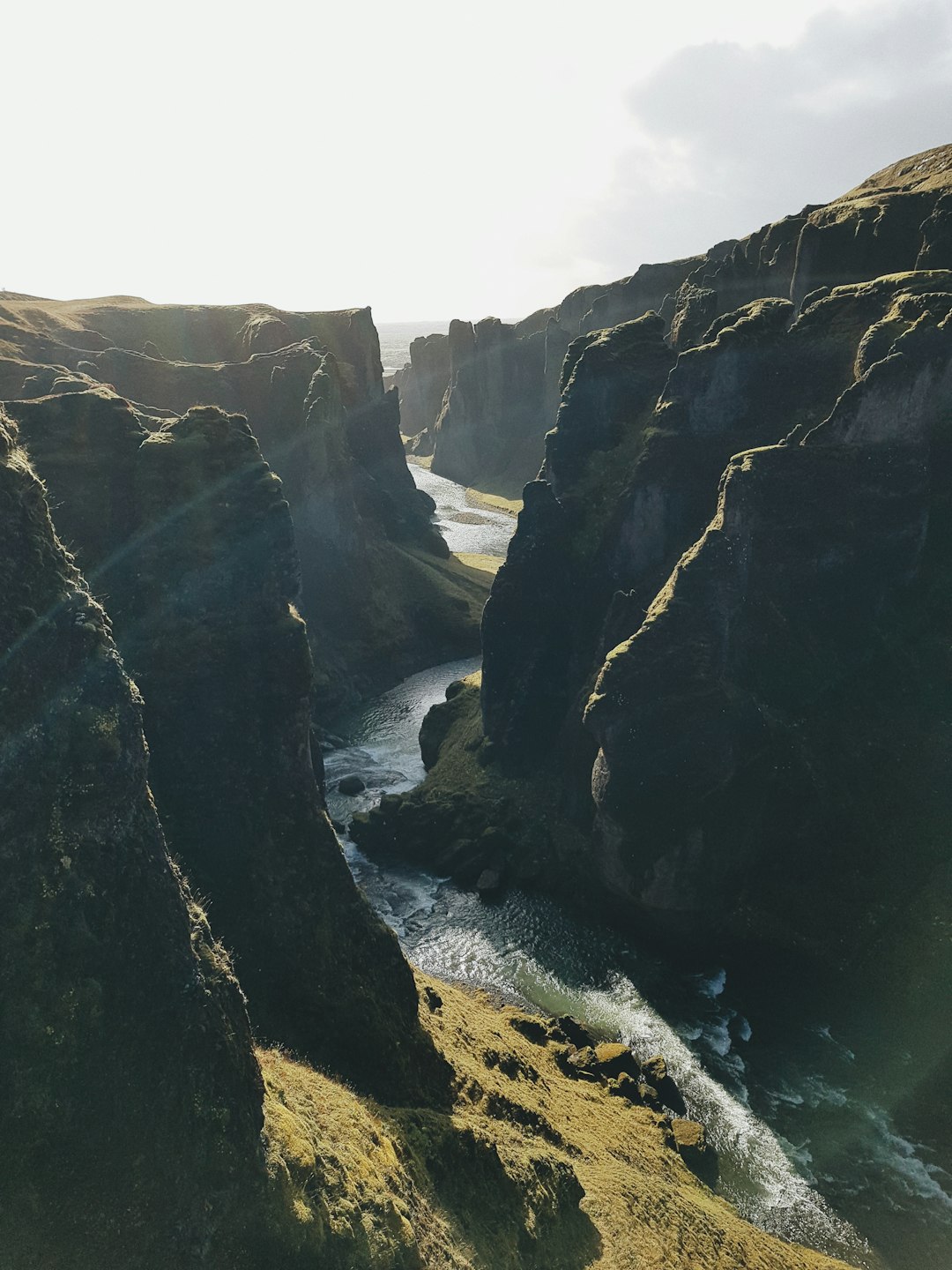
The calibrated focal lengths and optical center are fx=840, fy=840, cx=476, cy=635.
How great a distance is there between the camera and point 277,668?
41.4 m

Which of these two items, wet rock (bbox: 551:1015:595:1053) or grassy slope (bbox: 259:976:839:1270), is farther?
wet rock (bbox: 551:1015:595:1053)

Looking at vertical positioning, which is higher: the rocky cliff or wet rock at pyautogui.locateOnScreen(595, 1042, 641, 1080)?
the rocky cliff

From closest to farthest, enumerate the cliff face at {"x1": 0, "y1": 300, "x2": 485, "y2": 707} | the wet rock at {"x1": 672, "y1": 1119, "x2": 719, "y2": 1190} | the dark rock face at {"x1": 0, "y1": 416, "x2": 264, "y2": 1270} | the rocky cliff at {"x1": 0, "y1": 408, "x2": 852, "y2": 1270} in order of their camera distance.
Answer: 1. the dark rock face at {"x1": 0, "y1": 416, "x2": 264, "y2": 1270}
2. the rocky cliff at {"x1": 0, "y1": 408, "x2": 852, "y2": 1270}
3. the wet rock at {"x1": 672, "y1": 1119, "x2": 719, "y2": 1190}
4. the cliff face at {"x1": 0, "y1": 300, "x2": 485, "y2": 707}

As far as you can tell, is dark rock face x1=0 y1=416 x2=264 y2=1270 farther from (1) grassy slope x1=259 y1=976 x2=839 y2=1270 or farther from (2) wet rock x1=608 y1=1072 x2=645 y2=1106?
(2) wet rock x1=608 y1=1072 x2=645 y2=1106

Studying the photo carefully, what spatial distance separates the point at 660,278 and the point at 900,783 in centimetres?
14303

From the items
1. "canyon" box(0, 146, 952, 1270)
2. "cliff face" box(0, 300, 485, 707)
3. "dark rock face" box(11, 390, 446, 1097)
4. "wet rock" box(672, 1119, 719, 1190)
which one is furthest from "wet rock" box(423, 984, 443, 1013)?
"cliff face" box(0, 300, 485, 707)

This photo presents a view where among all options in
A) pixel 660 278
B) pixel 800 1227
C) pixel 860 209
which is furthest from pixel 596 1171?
pixel 660 278

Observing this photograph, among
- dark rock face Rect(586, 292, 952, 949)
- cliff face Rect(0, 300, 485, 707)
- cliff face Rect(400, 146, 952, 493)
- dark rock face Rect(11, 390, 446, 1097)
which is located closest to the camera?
dark rock face Rect(11, 390, 446, 1097)

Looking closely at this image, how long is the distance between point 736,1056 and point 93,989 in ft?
128

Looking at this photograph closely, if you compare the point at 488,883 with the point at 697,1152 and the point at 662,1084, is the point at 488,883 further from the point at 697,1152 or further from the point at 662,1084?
the point at 697,1152

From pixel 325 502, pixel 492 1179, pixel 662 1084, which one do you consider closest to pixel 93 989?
pixel 492 1179

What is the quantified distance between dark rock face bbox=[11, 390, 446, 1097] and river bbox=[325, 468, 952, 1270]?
18.5 m

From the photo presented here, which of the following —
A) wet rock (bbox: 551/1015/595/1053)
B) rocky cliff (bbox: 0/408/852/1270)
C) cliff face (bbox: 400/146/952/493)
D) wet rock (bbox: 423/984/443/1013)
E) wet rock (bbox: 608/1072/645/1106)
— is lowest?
wet rock (bbox: 551/1015/595/1053)

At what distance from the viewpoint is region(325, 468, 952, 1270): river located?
38625 millimetres
